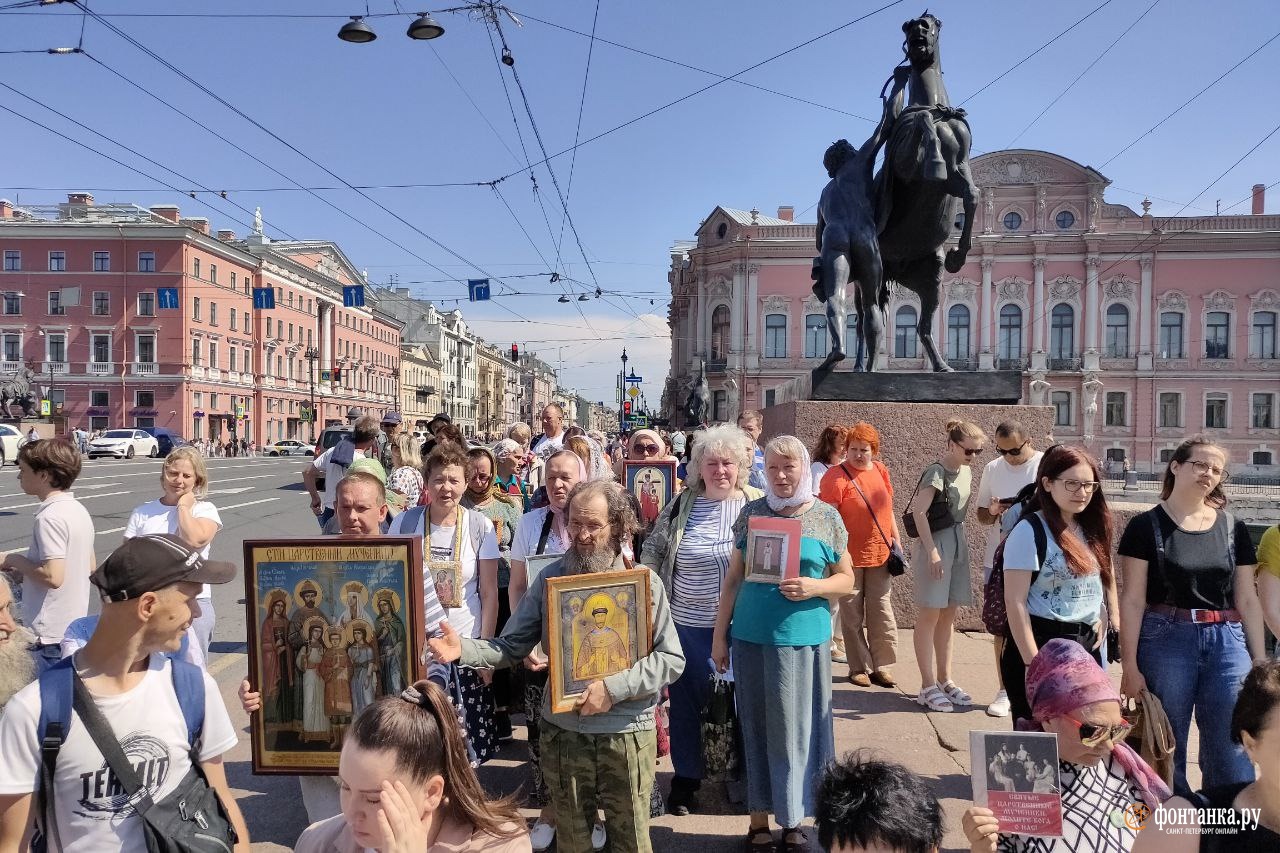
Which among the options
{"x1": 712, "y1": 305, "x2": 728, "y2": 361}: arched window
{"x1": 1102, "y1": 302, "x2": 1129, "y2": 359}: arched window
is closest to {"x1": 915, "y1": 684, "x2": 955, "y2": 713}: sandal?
{"x1": 712, "y1": 305, "x2": 728, "y2": 361}: arched window

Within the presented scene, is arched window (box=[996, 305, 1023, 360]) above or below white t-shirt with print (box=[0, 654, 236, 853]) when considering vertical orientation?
above

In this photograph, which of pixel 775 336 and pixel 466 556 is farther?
pixel 775 336

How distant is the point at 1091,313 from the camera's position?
4425cm

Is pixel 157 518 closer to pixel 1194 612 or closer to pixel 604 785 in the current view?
pixel 604 785

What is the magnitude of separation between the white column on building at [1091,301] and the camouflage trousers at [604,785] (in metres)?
48.3

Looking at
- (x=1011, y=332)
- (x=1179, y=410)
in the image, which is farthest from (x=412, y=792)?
(x=1179, y=410)

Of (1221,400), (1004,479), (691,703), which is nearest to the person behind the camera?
(691,703)

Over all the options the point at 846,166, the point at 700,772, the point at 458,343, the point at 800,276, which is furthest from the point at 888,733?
the point at 458,343

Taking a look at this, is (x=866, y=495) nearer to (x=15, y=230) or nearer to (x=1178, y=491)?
(x=1178, y=491)

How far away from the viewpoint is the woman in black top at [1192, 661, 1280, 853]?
1927 millimetres

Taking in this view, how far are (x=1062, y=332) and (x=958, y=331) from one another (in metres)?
5.44

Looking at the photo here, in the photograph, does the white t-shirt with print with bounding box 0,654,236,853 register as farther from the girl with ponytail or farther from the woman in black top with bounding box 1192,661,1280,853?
the woman in black top with bounding box 1192,661,1280,853

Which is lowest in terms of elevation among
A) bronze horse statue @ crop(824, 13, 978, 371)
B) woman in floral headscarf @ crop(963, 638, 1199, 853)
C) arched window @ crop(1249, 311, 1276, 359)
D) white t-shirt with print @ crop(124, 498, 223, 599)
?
woman in floral headscarf @ crop(963, 638, 1199, 853)

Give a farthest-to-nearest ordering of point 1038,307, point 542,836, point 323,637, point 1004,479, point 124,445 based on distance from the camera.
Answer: point 1038,307 < point 124,445 < point 1004,479 < point 542,836 < point 323,637
